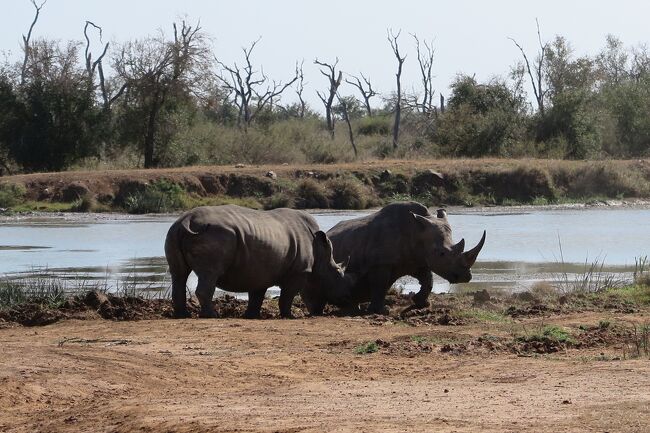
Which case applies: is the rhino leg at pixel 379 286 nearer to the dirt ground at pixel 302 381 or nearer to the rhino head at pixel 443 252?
the rhino head at pixel 443 252

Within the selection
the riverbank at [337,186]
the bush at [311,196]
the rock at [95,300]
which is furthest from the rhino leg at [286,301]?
the bush at [311,196]

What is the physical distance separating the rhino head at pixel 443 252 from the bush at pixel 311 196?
2617 centimetres

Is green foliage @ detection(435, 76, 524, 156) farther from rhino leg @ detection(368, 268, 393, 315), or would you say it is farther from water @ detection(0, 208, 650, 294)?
rhino leg @ detection(368, 268, 393, 315)

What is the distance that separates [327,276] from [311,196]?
2743 centimetres

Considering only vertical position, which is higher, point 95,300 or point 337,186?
point 337,186

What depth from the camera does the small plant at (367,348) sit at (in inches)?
472

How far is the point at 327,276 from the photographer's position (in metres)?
16.2

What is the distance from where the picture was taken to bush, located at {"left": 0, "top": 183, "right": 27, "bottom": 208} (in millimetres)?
41281

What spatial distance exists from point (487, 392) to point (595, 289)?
969 centimetres

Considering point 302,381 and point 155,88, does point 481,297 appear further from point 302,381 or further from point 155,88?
point 155,88

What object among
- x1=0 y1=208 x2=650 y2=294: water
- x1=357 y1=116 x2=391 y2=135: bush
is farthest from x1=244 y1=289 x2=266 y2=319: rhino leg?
x1=357 y1=116 x2=391 y2=135: bush

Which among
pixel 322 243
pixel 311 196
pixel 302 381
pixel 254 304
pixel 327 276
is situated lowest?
pixel 302 381

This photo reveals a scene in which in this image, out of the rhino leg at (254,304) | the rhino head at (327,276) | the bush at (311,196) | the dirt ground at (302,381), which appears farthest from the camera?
the bush at (311,196)

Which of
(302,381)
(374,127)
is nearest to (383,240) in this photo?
(302,381)
